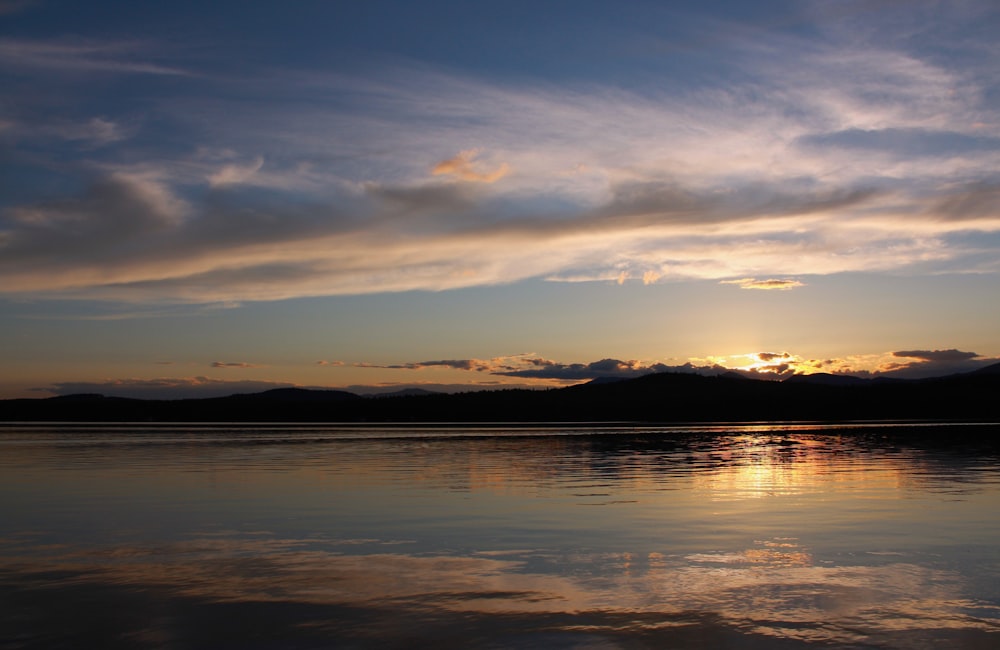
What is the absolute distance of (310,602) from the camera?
12.6m

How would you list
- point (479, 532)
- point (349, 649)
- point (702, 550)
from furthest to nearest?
point (479, 532), point (702, 550), point (349, 649)

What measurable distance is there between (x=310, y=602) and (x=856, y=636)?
713 cm

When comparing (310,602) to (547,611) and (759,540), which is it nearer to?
(547,611)

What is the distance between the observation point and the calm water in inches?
438

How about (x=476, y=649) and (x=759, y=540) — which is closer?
(x=476, y=649)

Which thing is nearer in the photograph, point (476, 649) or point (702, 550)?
point (476, 649)

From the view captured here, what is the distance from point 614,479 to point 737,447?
77.9ft

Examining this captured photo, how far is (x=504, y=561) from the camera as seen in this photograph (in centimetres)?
1557

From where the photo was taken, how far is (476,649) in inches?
405

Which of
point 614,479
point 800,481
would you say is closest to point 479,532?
point 614,479

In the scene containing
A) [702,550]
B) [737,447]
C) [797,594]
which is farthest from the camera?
[737,447]

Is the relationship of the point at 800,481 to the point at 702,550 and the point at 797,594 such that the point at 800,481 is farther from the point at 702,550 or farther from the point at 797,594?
the point at 797,594

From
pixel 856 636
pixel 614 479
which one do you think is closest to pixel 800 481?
pixel 614 479

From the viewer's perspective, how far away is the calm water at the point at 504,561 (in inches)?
438
